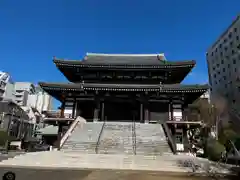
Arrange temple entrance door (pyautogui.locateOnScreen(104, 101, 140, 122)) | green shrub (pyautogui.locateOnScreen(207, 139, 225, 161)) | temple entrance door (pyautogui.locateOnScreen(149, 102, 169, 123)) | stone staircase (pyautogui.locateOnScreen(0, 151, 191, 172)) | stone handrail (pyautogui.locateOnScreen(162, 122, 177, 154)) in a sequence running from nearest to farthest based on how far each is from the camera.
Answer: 1. stone staircase (pyautogui.locateOnScreen(0, 151, 191, 172))
2. stone handrail (pyautogui.locateOnScreen(162, 122, 177, 154))
3. green shrub (pyautogui.locateOnScreen(207, 139, 225, 161))
4. temple entrance door (pyautogui.locateOnScreen(149, 102, 169, 123))
5. temple entrance door (pyautogui.locateOnScreen(104, 101, 140, 122))

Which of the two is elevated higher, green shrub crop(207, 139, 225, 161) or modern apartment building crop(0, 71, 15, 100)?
modern apartment building crop(0, 71, 15, 100)

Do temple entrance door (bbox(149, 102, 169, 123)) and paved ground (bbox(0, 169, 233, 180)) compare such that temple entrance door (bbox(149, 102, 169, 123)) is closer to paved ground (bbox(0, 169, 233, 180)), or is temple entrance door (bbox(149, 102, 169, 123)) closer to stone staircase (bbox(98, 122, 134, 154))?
stone staircase (bbox(98, 122, 134, 154))

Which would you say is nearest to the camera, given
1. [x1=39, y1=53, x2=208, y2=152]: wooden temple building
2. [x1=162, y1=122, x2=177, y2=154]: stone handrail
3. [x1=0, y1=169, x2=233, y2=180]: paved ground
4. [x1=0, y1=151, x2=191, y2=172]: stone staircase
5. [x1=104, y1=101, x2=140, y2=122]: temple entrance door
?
[x1=0, y1=169, x2=233, y2=180]: paved ground

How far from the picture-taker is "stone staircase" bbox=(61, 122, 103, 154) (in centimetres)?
1702

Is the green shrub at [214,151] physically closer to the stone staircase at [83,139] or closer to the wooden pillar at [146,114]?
the wooden pillar at [146,114]

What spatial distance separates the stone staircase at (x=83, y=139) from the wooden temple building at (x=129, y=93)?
3.17 metres

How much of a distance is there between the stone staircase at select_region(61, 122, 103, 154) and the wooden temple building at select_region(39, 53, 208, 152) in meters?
3.17

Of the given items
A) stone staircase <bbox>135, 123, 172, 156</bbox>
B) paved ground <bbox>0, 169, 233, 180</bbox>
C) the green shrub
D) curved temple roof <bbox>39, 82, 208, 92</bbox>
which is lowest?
paved ground <bbox>0, 169, 233, 180</bbox>

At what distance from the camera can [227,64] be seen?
178 ft

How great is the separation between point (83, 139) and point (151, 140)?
20.1 ft

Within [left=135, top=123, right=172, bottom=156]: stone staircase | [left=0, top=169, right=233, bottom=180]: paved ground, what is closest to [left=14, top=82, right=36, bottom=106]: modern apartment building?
[left=135, top=123, right=172, bottom=156]: stone staircase

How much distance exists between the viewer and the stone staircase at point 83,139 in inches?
670

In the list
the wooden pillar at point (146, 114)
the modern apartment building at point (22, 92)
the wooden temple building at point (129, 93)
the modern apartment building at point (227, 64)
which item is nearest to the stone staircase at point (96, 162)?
the wooden pillar at point (146, 114)

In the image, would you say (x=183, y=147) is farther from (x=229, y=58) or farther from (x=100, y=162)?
(x=229, y=58)
